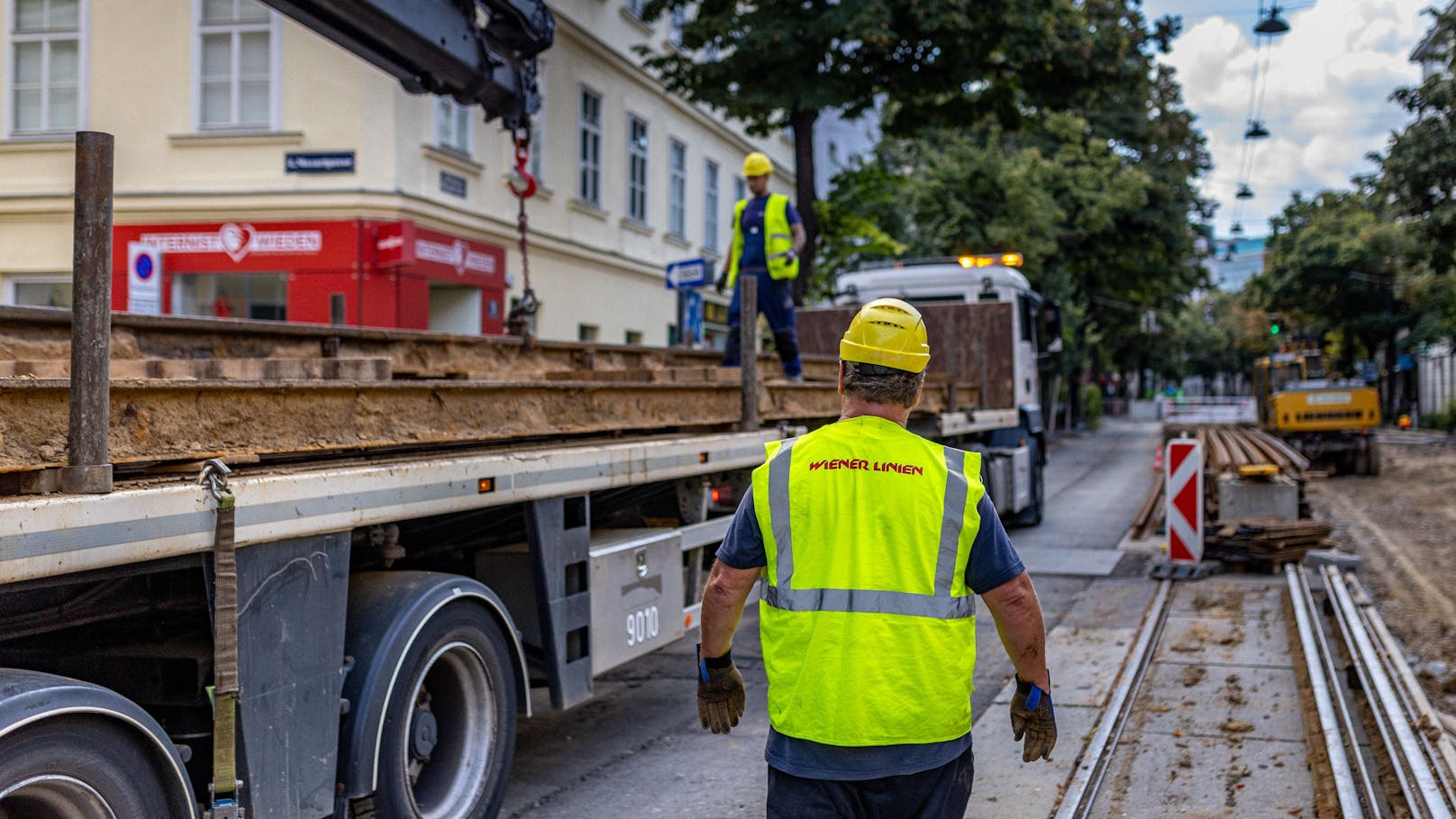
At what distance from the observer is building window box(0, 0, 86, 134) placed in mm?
16484

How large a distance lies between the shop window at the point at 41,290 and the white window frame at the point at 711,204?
14237 millimetres

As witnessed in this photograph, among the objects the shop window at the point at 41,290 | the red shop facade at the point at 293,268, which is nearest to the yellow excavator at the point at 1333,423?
the red shop facade at the point at 293,268

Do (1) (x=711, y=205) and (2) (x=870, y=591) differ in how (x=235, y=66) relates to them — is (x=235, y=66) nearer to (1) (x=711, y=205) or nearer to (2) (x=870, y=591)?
(1) (x=711, y=205)

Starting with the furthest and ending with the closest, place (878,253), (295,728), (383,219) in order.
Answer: (878,253), (383,219), (295,728)

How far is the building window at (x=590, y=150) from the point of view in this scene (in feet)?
71.2

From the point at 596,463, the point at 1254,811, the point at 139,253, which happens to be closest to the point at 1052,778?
the point at 1254,811

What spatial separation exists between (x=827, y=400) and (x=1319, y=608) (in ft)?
13.4

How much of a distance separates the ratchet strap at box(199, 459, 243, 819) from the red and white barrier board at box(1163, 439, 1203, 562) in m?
9.44

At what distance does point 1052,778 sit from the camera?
5527 mm

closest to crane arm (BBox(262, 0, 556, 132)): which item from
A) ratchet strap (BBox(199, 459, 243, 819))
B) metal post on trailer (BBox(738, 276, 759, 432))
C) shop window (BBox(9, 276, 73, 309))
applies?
metal post on trailer (BBox(738, 276, 759, 432))

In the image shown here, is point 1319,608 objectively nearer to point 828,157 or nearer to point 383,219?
point 383,219

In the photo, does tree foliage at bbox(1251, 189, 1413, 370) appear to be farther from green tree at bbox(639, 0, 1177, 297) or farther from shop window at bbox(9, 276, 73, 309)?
shop window at bbox(9, 276, 73, 309)

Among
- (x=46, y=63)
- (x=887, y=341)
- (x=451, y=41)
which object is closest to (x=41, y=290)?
(x=46, y=63)

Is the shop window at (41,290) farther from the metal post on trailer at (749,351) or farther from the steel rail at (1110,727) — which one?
the steel rail at (1110,727)
